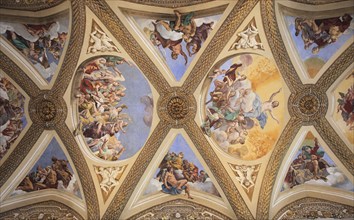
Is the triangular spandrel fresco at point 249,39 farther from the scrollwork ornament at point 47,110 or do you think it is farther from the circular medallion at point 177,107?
the scrollwork ornament at point 47,110

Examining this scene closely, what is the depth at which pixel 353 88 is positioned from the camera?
42.2ft

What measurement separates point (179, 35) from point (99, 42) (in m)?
2.32

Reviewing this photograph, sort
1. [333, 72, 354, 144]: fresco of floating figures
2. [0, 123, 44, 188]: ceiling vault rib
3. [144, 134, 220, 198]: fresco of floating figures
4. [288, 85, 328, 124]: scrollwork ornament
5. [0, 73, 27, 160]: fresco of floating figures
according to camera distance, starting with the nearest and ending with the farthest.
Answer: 1. [333, 72, 354, 144]: fresco of floating figures
2. [288, 85, 328, 124]: scrollwork ornament
3. [0, 73, 27, 160]: fresco of floating figures
4. [0, 123, 44, 188]: ceiling vault rib
5. [144, 134, 220, 198]: fresco of floating figures

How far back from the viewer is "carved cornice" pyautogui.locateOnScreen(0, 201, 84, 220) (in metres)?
13.7

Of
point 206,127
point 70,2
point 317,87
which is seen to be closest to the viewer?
point 70,2

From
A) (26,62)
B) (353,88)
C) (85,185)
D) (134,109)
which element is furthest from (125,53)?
(353,88)

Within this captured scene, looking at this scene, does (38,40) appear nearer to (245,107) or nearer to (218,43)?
(218,43)

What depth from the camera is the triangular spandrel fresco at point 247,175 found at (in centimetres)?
1384

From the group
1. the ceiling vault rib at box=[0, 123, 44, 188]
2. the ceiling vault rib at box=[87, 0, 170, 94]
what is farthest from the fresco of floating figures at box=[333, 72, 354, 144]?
the ceiling vault rib at box=[0, 123, 44, 188]

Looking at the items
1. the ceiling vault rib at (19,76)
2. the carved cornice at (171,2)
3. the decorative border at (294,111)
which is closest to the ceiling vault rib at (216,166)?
the decorative border at (294,111)

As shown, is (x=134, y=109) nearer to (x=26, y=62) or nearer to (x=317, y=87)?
(x=26, y=62)

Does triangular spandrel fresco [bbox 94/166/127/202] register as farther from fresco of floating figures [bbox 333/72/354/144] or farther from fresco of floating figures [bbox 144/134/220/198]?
fresco of floating figures [bbox 333/72/354/144]

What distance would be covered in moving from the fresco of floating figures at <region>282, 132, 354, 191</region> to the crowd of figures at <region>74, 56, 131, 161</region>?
17.2 ft

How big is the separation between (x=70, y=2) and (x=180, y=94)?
4156 millimetres
